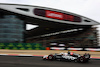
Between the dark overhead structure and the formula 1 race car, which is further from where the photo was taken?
the dark overhead structure

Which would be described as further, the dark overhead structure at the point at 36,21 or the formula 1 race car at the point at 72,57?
the dark overhead structure at the point at 36,21

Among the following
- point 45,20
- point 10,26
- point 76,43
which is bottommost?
point 76,43

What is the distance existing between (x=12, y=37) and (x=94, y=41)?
2649 centimetres

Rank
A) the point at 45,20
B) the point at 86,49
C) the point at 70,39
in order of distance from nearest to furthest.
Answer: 1. the point at 86,49
2. the point at 45,20
3. the point at 70,39

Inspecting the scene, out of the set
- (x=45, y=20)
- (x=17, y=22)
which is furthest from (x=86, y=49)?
(x=17, y=22)

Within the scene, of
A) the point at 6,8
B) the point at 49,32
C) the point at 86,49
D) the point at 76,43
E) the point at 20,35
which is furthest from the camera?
the point at 49,32

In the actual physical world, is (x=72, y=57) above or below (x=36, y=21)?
below

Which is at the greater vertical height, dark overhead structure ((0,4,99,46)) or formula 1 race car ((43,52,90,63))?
dark overhead structure ((0,4,99,46))

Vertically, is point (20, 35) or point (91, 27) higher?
point (91, 27)

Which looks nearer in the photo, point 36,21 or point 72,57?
point 72,57

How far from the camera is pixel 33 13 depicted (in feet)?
79.8

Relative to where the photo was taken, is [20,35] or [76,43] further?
[76,43]

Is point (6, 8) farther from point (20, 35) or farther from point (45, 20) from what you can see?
point (45, 20)

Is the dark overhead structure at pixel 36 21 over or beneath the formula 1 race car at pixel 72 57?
over
